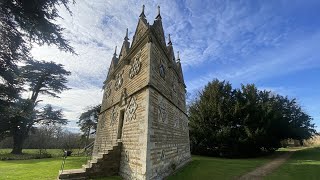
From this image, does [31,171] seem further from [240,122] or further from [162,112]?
[240,122]

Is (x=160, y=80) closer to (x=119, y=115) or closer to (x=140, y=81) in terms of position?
(x=140, y=81)

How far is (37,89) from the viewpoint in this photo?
29453 mm

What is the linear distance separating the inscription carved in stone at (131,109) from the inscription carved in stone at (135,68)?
1.71 m

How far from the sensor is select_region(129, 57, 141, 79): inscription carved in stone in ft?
38.6

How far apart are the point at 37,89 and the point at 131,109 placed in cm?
2497

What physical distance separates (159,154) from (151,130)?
1564 millimetres

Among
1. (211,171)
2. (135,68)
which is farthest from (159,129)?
(211,171)

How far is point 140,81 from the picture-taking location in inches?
429

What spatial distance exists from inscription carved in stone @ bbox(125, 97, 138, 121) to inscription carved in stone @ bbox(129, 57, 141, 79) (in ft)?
→ 5.62

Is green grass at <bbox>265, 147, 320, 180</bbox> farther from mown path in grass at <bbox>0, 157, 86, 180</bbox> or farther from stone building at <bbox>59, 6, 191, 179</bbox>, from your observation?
mown path in grass at <bbox>0, 157, 86, 180</bbox>

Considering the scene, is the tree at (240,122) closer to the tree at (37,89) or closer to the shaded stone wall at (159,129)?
the shaded stone wall at (159,129)

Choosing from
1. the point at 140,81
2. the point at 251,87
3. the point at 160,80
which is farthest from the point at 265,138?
the point at 140,81

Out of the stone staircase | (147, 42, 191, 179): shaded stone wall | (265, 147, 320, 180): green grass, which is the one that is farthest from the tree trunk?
(265, 147, 320, 180): green grass

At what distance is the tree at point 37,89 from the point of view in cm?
2673
